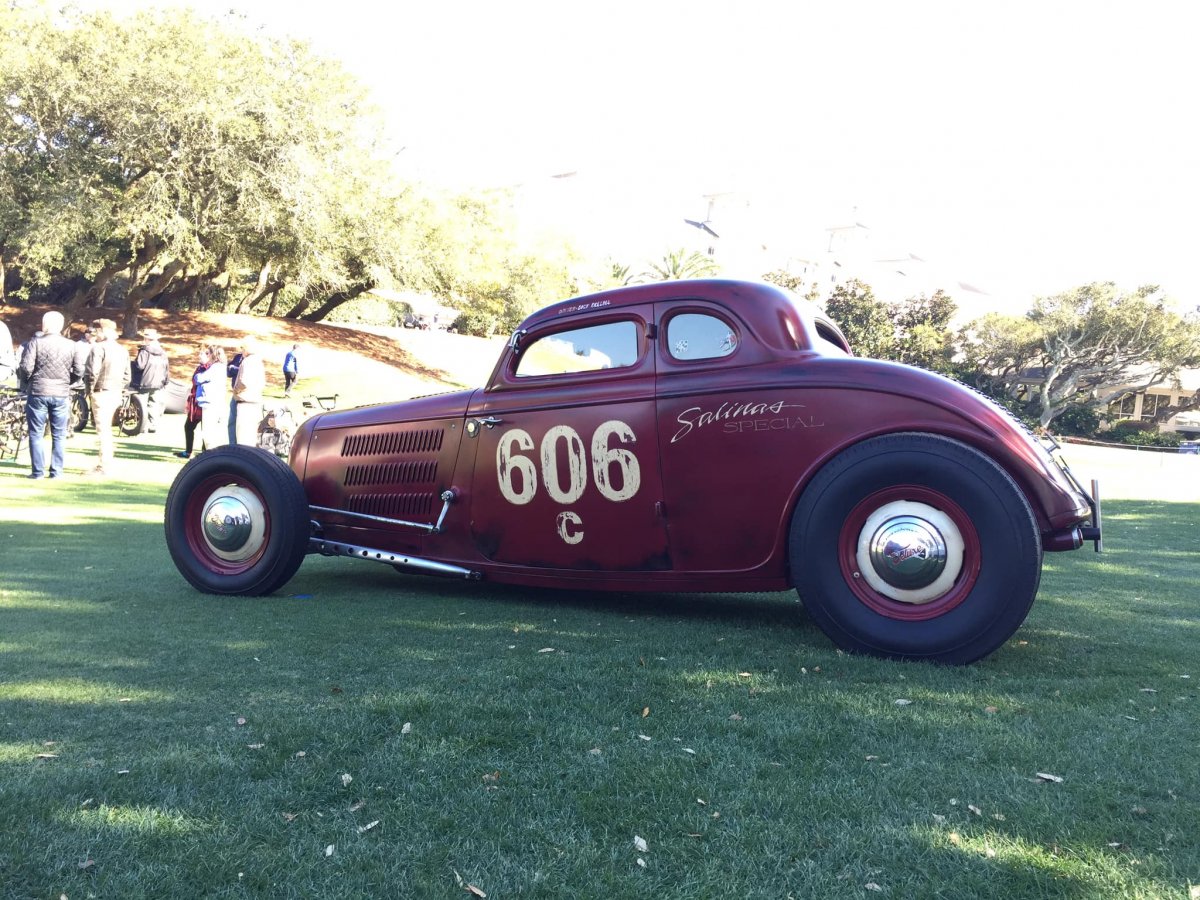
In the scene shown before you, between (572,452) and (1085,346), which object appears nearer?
(572,452)

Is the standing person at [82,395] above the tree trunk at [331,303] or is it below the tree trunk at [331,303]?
below

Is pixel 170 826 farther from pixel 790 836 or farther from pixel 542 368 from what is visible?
pixel 542 368

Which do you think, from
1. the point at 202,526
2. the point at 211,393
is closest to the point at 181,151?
the point at 211,393

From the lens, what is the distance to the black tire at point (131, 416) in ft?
57.1

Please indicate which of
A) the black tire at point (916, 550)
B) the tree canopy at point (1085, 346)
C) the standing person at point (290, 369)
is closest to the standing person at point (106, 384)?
the black tire at point (916, 550)

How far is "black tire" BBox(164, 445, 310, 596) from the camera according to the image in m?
5.71

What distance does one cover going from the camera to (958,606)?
4168 mm

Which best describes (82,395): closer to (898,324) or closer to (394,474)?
(394,474)

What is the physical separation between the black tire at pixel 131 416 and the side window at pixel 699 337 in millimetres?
15179

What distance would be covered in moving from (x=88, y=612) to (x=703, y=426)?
3.56 metres

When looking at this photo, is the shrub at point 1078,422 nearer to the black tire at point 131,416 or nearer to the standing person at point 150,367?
the black tire at point 131,416

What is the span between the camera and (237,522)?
19.2ft

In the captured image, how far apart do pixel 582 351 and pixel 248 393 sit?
8.34 meters

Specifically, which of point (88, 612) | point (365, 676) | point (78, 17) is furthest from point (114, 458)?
point (78, 17)
